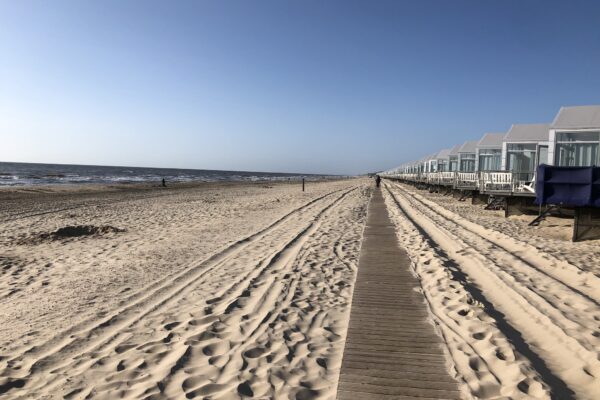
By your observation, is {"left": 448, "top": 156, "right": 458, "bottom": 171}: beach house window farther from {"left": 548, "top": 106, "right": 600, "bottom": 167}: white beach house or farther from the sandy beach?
the sandy beach

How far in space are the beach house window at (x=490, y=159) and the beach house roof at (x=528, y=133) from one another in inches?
168

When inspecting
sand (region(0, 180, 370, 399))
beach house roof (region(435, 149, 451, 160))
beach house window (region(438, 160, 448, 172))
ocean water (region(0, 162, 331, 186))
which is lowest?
sand (region(0, 180, 370, 399))

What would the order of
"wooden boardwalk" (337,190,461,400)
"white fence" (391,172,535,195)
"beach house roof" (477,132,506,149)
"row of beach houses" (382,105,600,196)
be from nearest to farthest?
1. "wooden boardwalk" (337,190,461,400)
2. "white fence" (391,172,535,195)
3. "row of beach houses" (382,105,600,196)
4. "beach house roof" (477,132,506,149)

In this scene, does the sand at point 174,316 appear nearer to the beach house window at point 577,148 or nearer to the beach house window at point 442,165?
the beach house window at point 577,148

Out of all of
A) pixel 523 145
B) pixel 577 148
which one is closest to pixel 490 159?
pixel 523 145

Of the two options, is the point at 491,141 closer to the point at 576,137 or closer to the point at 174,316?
the point at 576,137

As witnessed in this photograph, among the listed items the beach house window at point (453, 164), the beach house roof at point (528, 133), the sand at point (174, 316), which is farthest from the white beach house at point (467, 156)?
the sand at point (174, 316)

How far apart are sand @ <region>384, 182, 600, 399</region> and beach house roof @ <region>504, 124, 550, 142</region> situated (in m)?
13.3

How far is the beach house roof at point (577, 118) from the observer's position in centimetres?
1567

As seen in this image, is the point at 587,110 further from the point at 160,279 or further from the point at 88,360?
the point at 88,360

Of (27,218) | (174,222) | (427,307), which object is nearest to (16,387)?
(427,307)

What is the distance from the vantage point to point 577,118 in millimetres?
16156

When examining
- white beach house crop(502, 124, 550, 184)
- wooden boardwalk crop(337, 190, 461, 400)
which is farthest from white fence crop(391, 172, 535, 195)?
wooden boardwalk crop(337, 190, 461, 400)

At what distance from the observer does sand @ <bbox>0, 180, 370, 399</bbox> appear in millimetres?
3229
